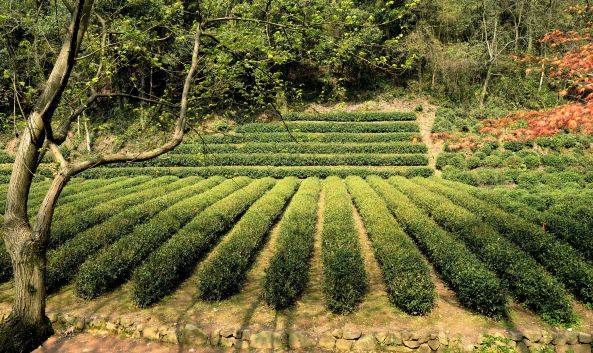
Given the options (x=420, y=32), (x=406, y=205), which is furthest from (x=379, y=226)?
(x=420, y=32)

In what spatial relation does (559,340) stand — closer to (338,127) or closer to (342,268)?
(342,268)

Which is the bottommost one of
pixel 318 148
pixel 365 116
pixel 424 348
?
pixel 424 348

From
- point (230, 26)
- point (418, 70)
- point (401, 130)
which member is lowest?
point (401, 130)

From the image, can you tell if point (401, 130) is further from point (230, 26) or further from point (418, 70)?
point (230, 26)

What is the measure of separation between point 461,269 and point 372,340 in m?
2.91

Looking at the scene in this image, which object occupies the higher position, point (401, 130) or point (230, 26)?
point (230, 26)

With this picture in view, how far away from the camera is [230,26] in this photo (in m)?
7.05

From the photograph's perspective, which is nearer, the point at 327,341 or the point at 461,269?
the point at 327,341

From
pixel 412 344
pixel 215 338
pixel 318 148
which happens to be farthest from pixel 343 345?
pixel 318 148

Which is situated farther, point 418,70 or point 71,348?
point 418,70

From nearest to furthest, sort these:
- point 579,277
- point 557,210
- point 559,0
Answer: point 579,277 → point 557,210 → point 559,0

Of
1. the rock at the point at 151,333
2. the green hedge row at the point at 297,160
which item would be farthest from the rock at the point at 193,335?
the green hedge row at the point at 297,160

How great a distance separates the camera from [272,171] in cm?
2630

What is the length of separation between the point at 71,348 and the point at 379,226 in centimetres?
862
